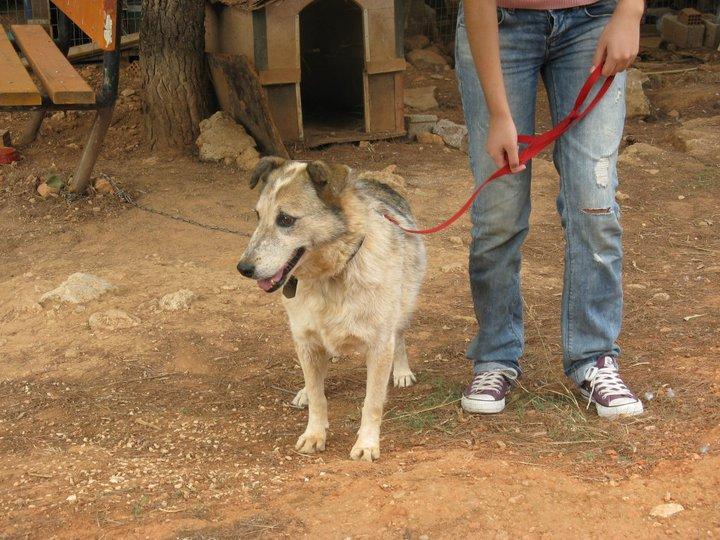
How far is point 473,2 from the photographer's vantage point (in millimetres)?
3059

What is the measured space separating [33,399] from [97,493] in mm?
1131

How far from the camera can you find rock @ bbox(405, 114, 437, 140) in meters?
8.65

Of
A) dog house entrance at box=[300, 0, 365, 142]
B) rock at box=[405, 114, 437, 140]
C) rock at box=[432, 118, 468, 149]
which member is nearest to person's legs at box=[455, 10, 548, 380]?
rock at box=[432, 118, 468, 149]

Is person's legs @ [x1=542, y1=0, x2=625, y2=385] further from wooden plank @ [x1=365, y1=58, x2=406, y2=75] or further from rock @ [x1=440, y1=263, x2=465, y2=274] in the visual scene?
wooden plank @ [x1=365, y1=58, x2=406, y2=75]

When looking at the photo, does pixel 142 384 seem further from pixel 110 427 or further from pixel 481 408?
pixel 481 408

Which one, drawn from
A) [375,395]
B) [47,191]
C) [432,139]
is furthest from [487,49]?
[432,139]

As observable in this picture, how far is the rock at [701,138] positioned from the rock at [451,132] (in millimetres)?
1994

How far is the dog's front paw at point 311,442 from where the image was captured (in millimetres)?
3645

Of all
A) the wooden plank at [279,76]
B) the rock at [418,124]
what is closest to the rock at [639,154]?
the rock at [418,124]

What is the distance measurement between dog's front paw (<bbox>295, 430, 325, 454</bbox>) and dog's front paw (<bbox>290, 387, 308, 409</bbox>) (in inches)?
16.7

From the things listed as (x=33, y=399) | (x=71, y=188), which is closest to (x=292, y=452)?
(x=33, y=399)

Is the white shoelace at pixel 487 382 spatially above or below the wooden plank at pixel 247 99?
below

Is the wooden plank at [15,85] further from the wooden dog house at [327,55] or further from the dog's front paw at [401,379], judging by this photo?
the dog's front paw at [401,379]

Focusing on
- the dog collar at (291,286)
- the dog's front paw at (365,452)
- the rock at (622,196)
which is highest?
the dog collar at (291,286)
